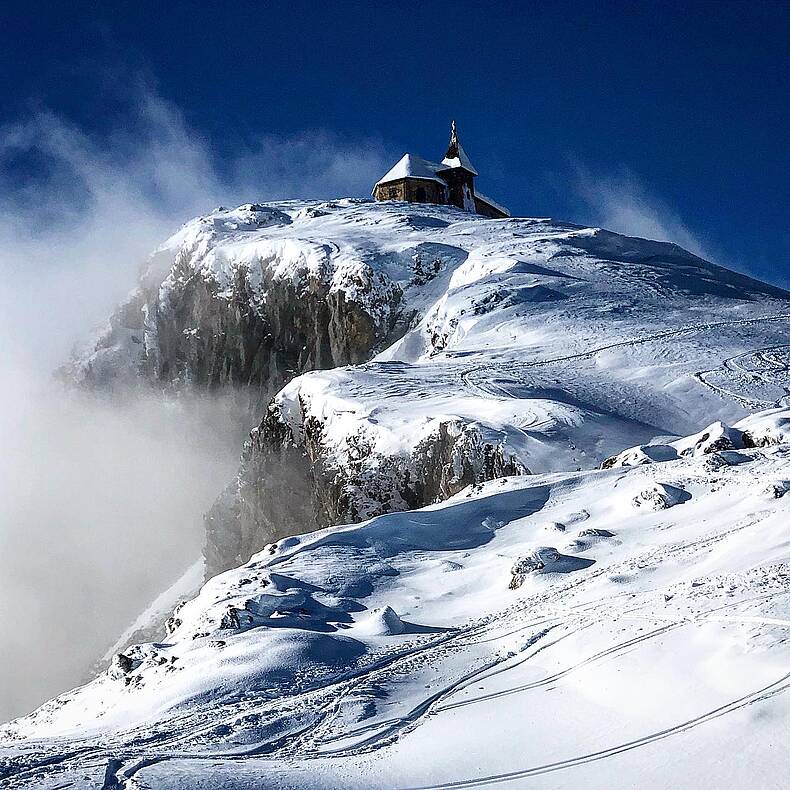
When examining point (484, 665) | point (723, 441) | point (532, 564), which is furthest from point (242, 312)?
point (484, 665)

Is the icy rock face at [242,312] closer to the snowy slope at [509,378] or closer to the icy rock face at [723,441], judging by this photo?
the snowy slope at [509,378]

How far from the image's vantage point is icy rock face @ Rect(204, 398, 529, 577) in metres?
25.1

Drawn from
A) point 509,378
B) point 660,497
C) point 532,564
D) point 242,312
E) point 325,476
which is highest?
point 242,312

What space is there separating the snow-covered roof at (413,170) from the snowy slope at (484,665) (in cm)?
6109

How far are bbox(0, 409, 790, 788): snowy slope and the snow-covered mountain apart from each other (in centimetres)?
4

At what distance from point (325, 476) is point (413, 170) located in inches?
2002

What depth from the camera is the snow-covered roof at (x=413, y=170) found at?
7469 cm

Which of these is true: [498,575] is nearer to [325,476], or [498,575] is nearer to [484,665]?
[484,665]

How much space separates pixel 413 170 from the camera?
246 feet

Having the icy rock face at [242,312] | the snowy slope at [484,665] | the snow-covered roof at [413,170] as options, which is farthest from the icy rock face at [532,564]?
the snow-covered roof at [413,170]

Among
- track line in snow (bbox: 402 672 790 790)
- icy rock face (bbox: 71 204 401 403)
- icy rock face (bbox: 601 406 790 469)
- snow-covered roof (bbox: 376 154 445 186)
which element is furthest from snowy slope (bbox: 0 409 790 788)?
snow-covered roof (bbox: 376 154 445 186)

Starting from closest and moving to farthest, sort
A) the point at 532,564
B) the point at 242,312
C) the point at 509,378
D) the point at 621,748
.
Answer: the point at 621,748, the point at 532,564, the point at 509,378, the point at 242,312

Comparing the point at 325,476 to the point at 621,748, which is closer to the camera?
the point at 621,748

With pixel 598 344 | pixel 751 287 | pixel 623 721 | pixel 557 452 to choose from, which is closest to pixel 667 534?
pixel 623 721
